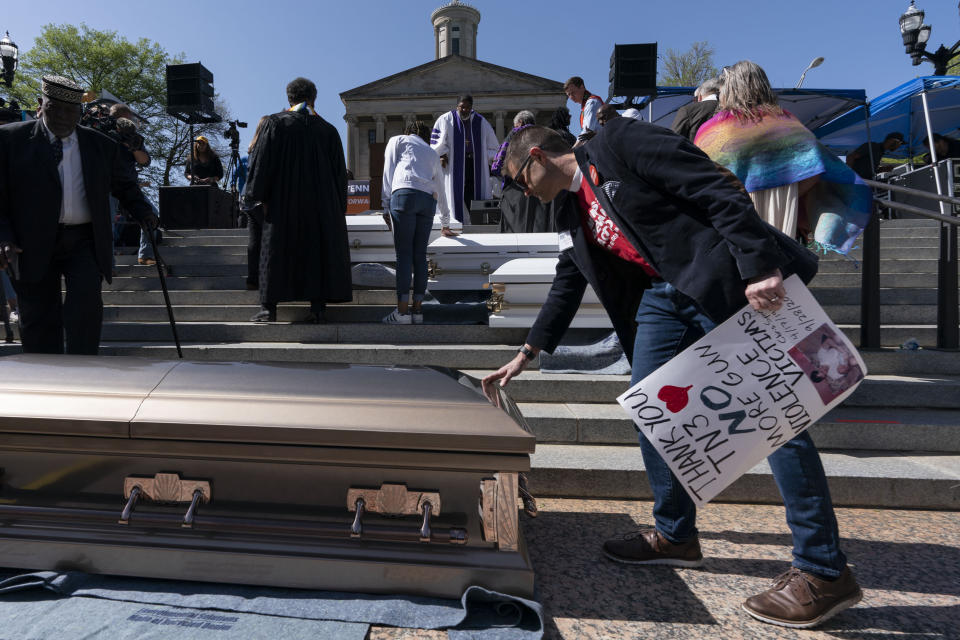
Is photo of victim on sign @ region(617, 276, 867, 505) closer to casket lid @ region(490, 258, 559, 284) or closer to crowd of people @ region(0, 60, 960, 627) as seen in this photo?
crowd of people @ region(0, 60, 960, 627)

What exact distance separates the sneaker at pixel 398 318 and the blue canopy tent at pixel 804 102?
11.0 metres

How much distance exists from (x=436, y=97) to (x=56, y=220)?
4403 cm

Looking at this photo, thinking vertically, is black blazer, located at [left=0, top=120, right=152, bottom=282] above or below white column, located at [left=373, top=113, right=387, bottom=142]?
below

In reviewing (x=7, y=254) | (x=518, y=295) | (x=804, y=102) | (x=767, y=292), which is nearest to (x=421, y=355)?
(x=518, y=295)

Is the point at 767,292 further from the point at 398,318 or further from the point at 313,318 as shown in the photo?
the point at 313,318

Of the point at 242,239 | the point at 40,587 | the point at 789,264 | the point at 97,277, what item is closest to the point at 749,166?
the point at 789,264

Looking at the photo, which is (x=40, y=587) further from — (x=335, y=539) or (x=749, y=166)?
(x=749, y=166)

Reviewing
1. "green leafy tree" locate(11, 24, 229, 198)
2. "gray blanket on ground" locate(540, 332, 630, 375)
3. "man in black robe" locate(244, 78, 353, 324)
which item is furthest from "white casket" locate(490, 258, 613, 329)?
"green leafy tree" locate(11, 24, 229, 198)

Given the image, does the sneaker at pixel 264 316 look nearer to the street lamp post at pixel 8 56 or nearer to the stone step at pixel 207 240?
the stone step at pixel 207 240

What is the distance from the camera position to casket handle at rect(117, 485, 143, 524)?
180 cm

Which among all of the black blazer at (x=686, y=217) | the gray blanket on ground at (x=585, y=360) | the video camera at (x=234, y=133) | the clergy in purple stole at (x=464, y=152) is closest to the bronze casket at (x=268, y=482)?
the black blazer at (x=686, y=217)

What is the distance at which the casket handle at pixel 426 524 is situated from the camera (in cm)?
173

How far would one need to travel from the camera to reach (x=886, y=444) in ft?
10.8

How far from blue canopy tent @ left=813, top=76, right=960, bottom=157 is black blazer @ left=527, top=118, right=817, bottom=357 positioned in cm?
1478
